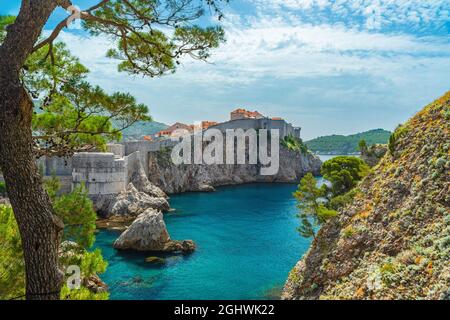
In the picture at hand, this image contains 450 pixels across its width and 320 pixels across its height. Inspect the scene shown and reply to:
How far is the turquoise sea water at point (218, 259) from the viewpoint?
58.8 feet

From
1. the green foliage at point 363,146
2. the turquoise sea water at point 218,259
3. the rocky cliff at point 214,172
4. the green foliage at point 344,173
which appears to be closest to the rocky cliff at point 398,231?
the green foliage at point 344,173

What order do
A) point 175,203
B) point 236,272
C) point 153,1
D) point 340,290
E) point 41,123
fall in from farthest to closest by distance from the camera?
point 175,203
point 236,272
point 340,290
point 41,123
point 153,1

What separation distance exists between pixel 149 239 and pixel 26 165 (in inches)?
808

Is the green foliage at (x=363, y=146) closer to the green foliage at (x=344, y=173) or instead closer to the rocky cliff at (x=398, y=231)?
the green foliage at (x=344, y=173)

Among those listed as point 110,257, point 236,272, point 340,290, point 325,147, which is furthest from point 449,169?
point 325,147

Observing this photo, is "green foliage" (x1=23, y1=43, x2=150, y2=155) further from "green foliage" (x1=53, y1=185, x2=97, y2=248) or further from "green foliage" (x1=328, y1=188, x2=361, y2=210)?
"green foliage" (x1=328, y1=188, x2=361, y2=210)

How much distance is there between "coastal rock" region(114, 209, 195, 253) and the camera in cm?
2394

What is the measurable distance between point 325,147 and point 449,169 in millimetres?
140958

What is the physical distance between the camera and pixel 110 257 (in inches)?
890

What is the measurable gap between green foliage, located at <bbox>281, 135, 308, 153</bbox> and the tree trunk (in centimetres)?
6724

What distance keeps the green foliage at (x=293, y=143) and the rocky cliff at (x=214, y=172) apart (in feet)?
2.94

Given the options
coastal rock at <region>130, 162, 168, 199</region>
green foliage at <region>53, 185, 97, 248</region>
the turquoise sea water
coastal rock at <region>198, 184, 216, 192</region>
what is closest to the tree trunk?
green foliage at <region>53, 185, 97, 248</region>
